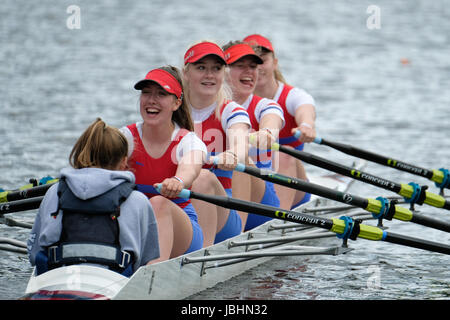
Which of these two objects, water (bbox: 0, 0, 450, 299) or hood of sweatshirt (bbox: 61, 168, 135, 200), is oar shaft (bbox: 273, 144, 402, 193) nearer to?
water (bbox: 0, 0, 450, 299)

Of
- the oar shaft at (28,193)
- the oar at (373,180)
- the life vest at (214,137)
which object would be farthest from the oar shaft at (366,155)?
the oar shaft at (28,193)

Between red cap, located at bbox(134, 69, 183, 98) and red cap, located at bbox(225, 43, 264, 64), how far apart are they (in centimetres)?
149

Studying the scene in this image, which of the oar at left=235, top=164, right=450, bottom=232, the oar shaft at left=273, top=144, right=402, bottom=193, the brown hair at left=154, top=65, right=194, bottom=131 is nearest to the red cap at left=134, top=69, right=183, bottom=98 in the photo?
the brown hair at left=154, top=65, right=194, bottom=131

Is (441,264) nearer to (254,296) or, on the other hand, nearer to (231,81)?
(254,296)

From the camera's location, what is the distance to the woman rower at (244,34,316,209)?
7.08m

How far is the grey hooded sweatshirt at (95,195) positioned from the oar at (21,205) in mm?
882

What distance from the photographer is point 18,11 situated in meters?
26.9

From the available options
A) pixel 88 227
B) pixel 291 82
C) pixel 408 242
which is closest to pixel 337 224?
pixel 408 242

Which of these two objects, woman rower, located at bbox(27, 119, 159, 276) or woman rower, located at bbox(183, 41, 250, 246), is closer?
woman rower, located at bbox(27, 119, 159, 276)

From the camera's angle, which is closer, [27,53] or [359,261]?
A: [359,261]

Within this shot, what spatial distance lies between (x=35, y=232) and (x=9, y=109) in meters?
9.41

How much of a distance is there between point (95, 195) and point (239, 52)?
283 cm

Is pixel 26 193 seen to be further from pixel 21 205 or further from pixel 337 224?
pixel 337 224
